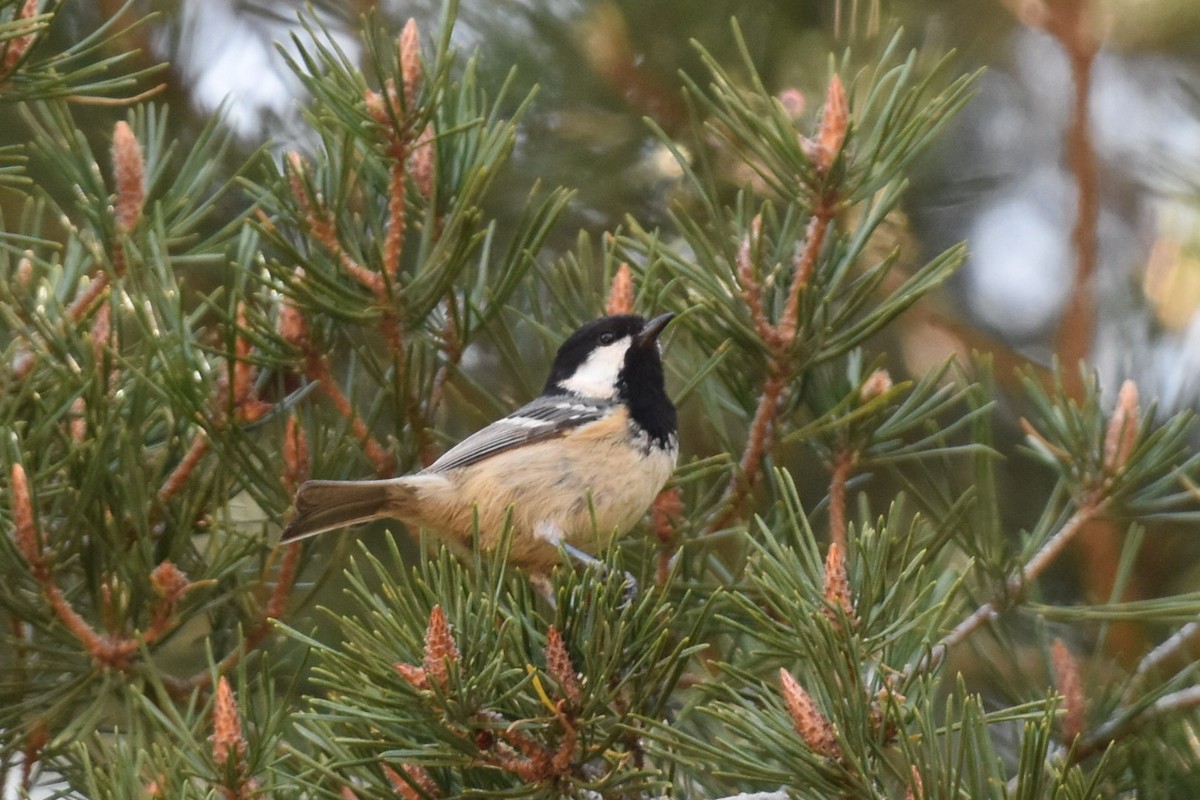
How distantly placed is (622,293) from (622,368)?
1.14ft

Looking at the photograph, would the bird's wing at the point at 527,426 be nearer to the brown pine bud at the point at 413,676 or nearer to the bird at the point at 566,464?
the bird at the point at 566,464

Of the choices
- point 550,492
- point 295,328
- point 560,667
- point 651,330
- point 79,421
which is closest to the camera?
point 560,667

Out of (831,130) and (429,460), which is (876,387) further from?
(429,460)

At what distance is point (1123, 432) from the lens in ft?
5.83

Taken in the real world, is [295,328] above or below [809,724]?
above

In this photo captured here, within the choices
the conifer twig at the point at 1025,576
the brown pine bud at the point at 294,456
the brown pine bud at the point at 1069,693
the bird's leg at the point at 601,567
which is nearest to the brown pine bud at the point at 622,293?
the bird's leg at the point at 601,567

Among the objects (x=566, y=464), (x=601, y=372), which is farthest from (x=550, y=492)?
(x=601, y=372)

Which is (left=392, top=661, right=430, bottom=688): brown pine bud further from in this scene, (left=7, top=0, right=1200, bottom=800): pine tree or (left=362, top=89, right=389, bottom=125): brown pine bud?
(left=362, top=89, right=389, bottom=125): brown pine bud

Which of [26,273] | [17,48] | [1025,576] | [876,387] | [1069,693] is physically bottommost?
[1069,693]

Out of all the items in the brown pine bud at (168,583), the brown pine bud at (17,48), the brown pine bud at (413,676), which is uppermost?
the brown pine bud at (17,48)

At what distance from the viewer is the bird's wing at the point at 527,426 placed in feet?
6.70

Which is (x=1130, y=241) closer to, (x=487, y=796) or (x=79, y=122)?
(x=79, y=122)

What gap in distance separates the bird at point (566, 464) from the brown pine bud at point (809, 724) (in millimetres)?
668

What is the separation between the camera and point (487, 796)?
1.30 metres
